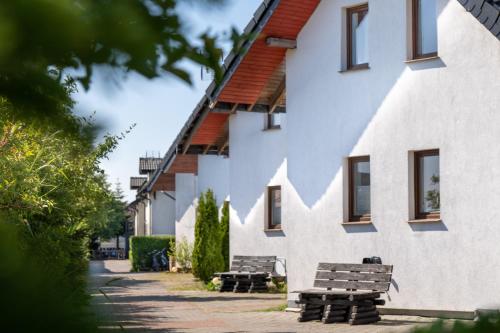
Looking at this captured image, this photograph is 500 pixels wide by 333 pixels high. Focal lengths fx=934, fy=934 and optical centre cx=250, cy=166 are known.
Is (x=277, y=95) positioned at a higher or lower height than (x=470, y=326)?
higher

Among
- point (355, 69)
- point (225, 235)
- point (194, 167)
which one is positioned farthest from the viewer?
point (194, 167)

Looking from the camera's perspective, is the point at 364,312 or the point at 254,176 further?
the point at 254,176

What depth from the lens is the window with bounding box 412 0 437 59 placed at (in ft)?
47.8

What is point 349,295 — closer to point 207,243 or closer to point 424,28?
point 424,28

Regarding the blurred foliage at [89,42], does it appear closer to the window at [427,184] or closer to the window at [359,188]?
the window at [427,184]

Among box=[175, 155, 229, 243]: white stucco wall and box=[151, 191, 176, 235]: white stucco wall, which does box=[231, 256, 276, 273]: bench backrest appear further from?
box=[151, 191, 176, 235]: white stucco wall

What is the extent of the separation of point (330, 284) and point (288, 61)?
4.31 m

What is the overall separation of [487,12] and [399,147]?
2737mm

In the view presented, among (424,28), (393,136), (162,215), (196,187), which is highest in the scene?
(424,28)

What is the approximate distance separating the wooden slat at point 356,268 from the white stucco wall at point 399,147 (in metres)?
0.35

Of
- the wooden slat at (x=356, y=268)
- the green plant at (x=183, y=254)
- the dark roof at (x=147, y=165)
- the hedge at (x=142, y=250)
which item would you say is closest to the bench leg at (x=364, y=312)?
the wooden slat at (x=356, y=268)

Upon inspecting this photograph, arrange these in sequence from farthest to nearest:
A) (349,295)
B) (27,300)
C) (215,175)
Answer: (215,175)
(349,295)
(27,300)

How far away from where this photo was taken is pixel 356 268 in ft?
48.5

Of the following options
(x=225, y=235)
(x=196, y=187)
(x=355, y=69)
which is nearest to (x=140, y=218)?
(x=196, y=187)
